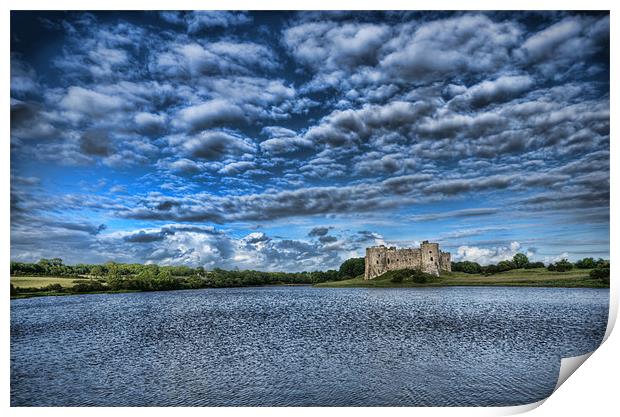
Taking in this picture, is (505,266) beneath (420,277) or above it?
above

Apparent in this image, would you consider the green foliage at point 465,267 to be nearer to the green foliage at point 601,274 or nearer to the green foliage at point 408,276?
the green foliage at point 408,276

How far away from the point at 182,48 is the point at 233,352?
17498mm

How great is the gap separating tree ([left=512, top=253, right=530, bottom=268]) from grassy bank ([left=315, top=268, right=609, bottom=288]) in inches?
91.7

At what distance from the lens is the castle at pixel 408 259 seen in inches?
2050

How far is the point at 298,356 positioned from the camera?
19.1 m

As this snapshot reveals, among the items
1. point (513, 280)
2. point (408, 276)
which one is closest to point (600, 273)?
point (513, 280)

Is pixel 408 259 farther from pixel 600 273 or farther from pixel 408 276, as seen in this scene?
pixel 600 273

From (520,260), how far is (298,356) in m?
31.4

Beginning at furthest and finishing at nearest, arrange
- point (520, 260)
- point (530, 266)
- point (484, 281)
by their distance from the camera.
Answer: point (484, 281) < point (530, 266) < point (520, 260)

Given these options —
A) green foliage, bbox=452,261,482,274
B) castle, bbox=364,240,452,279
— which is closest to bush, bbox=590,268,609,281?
castle, bbox=364,240,452,279

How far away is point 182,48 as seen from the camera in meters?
27.1

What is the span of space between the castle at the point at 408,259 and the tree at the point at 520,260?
8.13 meters

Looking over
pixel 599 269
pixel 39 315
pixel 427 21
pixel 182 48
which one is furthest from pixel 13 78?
pixel 599 269
